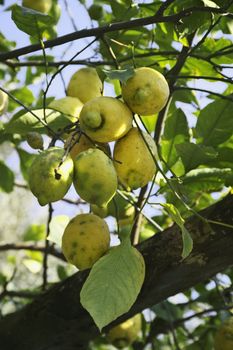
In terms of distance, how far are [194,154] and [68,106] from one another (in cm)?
27

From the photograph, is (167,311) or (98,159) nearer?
(98,159)

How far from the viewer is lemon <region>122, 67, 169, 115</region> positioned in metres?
0.91

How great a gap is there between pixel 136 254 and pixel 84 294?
0.42 feet

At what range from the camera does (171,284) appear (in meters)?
1.13

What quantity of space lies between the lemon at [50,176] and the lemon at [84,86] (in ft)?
1.61

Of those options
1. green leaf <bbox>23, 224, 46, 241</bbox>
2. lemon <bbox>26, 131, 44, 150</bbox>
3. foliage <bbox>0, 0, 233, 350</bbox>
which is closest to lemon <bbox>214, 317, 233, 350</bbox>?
foliage <bbox>0, 0, 233, 350</bbox>

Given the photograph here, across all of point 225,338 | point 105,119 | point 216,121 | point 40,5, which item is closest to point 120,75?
point 105,119

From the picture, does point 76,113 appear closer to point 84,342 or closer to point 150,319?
point 84,342

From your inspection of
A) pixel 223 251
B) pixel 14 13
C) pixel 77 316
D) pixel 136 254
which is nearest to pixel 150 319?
pixel 77 316

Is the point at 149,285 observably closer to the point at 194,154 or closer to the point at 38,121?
the point at 194,154

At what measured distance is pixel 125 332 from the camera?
1539 millimetres

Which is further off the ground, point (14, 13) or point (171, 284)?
point (14, 13)

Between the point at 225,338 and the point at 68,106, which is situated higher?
the point at 68,106

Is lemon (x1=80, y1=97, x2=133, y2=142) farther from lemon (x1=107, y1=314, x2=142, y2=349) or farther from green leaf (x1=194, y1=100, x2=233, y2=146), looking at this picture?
lemon (x1=107, y1=314, x2=142, y2=349)
